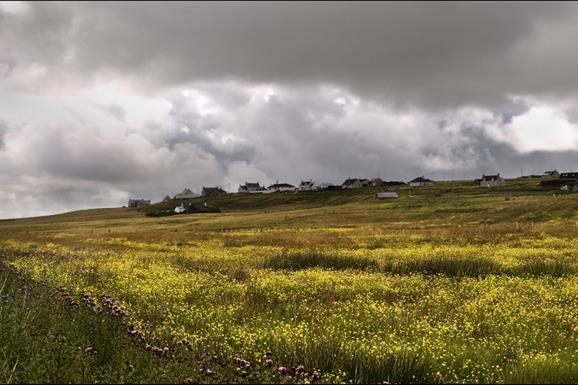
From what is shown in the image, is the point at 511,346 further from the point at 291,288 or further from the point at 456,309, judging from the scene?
the point at 291,288

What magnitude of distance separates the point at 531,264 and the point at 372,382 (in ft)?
55.1

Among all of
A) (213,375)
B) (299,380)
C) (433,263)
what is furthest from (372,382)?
(433,263)

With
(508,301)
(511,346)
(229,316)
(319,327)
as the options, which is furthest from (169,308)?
(508,301)

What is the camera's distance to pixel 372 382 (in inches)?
309

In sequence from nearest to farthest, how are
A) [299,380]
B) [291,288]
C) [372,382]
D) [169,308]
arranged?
[299,380]
[372,382]
[169,308]
[291,288]

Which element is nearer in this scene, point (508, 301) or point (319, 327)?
point (319, 327)

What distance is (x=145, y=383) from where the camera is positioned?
5973 millimetres

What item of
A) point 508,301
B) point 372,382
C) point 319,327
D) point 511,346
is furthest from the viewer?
point 508,301

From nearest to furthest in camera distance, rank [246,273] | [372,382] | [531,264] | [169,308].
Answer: [372,382], [169,308], [246,273], [531,264]

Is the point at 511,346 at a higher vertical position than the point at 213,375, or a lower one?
lower

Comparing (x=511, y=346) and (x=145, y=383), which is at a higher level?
(x=145, y=383)

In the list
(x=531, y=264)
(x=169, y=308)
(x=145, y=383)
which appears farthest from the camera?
(x=531, y=264)

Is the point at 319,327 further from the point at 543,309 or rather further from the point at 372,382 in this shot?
the point at 543,309

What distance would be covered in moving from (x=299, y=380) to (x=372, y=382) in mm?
1570
